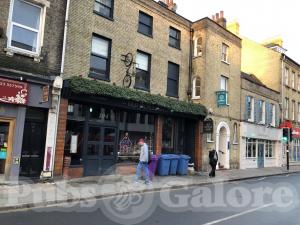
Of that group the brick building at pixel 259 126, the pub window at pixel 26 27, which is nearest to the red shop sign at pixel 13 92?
the pub window at pixel 26 27

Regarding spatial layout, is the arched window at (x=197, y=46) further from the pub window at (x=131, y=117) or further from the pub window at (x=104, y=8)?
the pub window at (x=104, y=8)

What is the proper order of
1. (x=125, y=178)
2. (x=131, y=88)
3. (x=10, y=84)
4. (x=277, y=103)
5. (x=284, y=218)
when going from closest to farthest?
(x=284, y=218) → (x=10, y=84) → (x=125, y=178) → (x=131, y=88) → (x=277, y=103)

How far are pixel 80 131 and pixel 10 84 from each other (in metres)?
4.04

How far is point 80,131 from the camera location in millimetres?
14977

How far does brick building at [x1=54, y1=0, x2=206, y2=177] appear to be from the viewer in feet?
47.6

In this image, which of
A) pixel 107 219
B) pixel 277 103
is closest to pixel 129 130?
pixel 107 219

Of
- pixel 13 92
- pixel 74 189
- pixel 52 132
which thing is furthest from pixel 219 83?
pixel 13 92

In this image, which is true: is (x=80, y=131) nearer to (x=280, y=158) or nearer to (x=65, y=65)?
(x=65, y=65)

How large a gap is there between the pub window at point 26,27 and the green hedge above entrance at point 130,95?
2019mm

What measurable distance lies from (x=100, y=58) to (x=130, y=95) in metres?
2.24

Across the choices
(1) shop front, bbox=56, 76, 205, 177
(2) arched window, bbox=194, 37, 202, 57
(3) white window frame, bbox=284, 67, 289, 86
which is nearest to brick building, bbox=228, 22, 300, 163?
(3) white window frame, bbox=284, 67, 289, 86

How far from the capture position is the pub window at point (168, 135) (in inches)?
752

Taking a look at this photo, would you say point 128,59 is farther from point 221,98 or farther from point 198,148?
point 221,98

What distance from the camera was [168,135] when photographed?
19.5m
